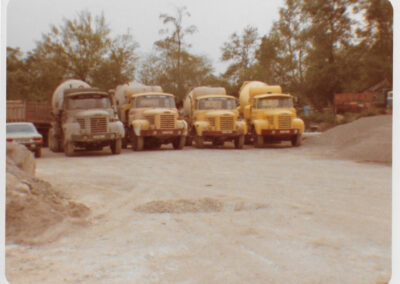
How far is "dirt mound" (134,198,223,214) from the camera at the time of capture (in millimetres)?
5973

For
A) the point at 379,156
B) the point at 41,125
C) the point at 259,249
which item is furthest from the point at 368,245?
the point at 41,125

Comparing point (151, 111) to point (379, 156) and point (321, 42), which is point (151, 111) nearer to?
point (379, 156)

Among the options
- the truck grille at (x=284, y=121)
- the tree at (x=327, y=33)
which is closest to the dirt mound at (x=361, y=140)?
the truck grille at (x=284, y=121)

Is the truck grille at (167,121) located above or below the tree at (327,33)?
below

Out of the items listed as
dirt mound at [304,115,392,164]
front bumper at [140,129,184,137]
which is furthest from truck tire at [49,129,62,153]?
dirt mound at [304,115,392,164]

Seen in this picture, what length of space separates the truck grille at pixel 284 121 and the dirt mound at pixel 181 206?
38.5ft

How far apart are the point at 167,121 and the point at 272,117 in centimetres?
416

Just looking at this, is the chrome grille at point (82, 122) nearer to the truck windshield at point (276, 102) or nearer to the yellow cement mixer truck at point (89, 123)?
the yellow cement mixer truck at point (89, 123)

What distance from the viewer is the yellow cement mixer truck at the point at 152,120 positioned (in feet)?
55.1

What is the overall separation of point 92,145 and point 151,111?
2.72m

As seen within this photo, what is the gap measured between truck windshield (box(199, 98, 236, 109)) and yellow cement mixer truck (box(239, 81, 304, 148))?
580 millimetres

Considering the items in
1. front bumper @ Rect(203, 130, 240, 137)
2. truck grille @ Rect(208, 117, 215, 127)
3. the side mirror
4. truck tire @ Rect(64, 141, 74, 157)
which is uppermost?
the side mirror

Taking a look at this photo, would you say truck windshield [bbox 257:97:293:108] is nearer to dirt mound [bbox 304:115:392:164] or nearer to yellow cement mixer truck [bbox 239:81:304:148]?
yellow cement mixer truck [bbox 239:81:304:148]

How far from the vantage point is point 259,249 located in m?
4.23
